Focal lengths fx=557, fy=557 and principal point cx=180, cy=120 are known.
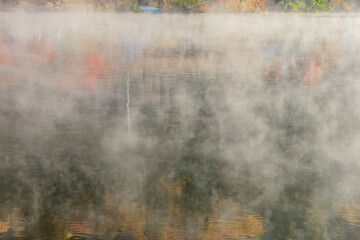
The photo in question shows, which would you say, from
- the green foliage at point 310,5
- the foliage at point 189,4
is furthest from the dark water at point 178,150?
the green foliage at point 310,5

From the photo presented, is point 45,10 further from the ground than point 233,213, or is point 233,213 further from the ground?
point 45,10

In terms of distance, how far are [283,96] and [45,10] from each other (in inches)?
1136

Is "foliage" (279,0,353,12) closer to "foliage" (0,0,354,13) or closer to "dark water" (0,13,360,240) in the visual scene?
"foliage" (0,0,354,13)

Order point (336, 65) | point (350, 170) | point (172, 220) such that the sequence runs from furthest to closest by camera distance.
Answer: point (336, 65) < point (350, 170) < point (172, 220)

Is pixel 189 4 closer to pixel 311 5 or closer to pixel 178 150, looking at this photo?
pixel 311 5

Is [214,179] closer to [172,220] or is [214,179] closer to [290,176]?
[290,176]

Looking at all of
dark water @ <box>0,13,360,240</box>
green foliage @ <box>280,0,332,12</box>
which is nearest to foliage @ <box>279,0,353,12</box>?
green foliage @ <box>280,0,332,12</box>

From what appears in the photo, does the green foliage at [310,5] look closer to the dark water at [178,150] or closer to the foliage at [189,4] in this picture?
the foliage at [189,4]

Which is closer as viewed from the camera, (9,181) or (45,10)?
(9,181)

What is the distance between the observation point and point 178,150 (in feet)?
17.9

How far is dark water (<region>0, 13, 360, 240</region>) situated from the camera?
144 inches

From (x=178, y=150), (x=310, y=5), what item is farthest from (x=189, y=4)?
(x=178, y=150)

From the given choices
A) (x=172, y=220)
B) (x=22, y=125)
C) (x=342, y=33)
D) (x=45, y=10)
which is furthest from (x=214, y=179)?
(x=45, y=10)

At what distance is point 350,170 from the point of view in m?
4.86
